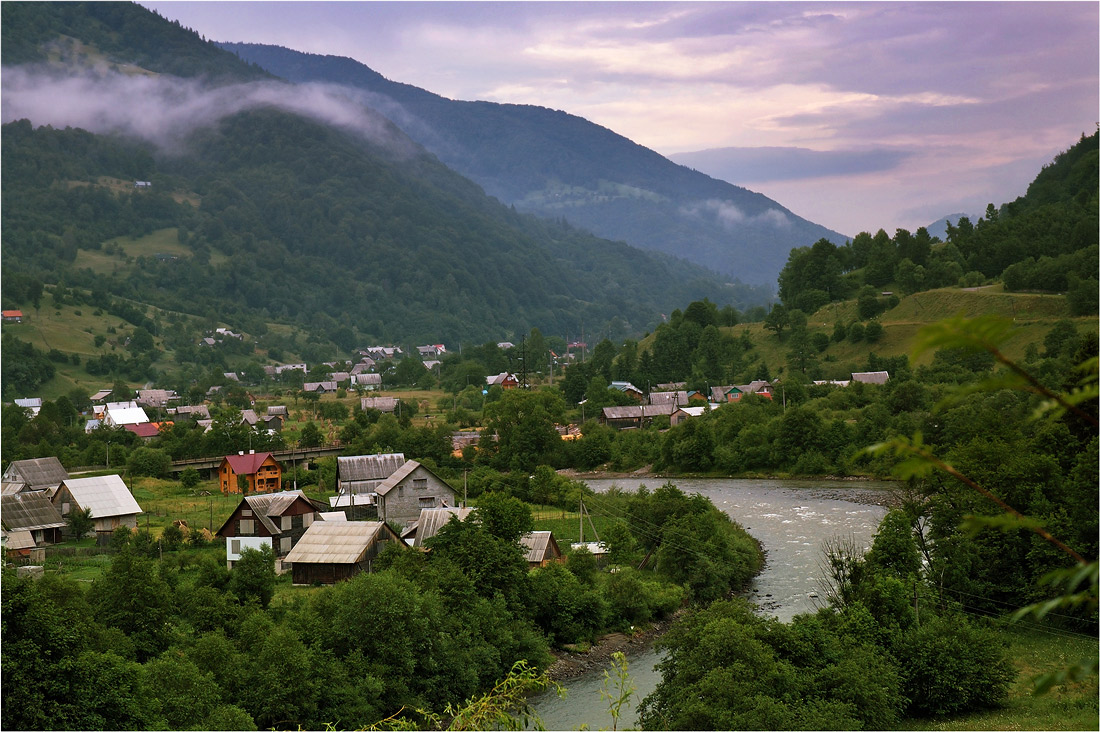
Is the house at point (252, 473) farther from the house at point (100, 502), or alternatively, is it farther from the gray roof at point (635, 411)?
the gray roof at point (635, 411)

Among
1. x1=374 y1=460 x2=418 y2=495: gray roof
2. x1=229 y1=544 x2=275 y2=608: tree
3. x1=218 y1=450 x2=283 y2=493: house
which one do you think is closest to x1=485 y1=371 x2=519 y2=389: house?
x1=218 y1=450 x2=283 y2=493: house

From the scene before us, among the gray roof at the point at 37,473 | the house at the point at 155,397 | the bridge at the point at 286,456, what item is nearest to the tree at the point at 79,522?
the gray roof at the point at 37,473

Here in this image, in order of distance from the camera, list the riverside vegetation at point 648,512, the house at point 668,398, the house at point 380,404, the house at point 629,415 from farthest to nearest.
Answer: the house at point 668,398 < the house at point 380,404 < the house at point 629,415 < the riverside vegetation at point 648,512

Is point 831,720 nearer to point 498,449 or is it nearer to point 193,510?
point 193,510

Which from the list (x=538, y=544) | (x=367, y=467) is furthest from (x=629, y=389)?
(x=538, y=544)

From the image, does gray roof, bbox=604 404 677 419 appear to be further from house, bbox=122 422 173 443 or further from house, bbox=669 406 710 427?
house, bbox=122 422 173 443

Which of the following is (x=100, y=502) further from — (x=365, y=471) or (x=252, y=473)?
(x=365, y=471)
